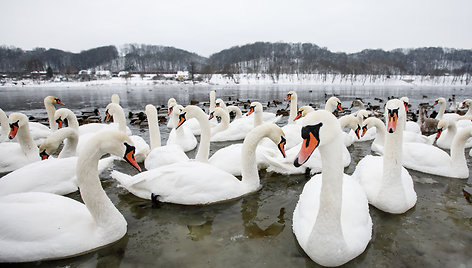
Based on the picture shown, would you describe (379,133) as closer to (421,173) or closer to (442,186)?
(421,173)

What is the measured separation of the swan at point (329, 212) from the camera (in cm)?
276

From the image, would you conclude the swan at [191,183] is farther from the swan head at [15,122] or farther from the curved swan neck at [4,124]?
the curved swan neck at [4,124]

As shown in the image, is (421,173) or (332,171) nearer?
(332,171)

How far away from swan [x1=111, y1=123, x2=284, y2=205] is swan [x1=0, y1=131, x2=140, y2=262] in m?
1.02

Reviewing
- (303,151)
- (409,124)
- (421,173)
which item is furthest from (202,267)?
(409,124)

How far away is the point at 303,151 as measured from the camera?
270 cm

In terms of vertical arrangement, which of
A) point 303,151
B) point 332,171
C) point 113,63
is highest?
point 113,63

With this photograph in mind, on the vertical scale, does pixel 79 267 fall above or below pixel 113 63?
below

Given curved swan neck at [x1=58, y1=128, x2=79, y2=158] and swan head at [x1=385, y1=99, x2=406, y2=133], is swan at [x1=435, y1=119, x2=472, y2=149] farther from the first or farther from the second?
curved swan neck at [x1=58, y1=128, x2=79, y2=158]

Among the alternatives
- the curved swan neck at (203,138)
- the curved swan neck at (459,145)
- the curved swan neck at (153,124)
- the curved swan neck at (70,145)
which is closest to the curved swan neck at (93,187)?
the curved swan neck at (203,138)

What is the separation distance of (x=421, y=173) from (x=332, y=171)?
498cm

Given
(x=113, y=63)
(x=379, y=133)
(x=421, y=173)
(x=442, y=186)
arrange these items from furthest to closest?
1. (x=113, y=63)
2. (x=379, y=133)
3. (x=421, y=173)
4. (x=442, y=186)

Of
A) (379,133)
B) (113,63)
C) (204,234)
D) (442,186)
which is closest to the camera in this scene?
(204,234)

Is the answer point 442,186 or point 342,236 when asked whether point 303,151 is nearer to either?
point 342,236
